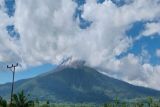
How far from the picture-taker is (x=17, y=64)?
96.4 metres

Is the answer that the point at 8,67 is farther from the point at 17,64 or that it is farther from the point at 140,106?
the point at 140,106

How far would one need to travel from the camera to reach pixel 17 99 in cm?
9638

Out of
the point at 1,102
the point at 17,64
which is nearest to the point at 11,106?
the point at 1,102

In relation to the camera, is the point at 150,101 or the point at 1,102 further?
the point at 150,101

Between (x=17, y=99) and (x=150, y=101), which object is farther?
(x=150, y=101)

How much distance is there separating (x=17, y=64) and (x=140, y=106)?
345 feet

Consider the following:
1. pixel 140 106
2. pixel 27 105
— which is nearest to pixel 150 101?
pixel 140 106

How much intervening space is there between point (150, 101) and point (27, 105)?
11146 centimetres

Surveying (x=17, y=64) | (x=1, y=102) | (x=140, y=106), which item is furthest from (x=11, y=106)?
(x=140, y=106)

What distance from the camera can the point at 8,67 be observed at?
9869 centimetres

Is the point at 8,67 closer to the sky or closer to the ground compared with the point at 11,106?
closer to the sky

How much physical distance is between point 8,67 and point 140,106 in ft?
342

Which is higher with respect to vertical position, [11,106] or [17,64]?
[17,64]

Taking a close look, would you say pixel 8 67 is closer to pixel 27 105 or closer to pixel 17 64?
pixel 17 64
